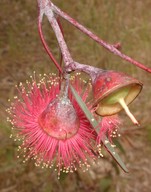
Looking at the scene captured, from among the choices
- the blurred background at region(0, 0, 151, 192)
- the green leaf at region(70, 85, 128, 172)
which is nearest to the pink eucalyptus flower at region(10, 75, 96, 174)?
the green leaf at region(70, 85, 128, 172)

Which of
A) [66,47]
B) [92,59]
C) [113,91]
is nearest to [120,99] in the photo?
[113,91]

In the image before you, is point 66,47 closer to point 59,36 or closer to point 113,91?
point 59,36

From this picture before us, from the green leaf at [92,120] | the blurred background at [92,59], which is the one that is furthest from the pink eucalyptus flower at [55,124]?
the blurred background at [92,59]

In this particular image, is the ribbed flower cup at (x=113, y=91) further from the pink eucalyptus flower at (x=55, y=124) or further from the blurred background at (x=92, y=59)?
the blurred background at (x=92, y=59)

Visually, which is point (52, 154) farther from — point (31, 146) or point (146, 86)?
point (146, 86)

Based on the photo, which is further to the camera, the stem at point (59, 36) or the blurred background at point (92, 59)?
the blurred background at point (92, 59)

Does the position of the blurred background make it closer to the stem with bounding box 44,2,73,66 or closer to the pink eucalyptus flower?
the pink eucalyptus flower

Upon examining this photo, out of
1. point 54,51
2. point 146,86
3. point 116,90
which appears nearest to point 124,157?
point 146,86
